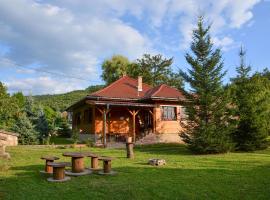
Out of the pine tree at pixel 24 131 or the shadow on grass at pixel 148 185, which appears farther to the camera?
the pine tree at pixel 24 131

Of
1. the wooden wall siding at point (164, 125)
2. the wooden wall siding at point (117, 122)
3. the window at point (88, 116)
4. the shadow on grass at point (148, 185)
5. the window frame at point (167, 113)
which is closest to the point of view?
the shadow on grass at point (148, 185)

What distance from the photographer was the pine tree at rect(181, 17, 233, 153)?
17.2m

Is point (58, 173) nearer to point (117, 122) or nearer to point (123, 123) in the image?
point (117, 122)

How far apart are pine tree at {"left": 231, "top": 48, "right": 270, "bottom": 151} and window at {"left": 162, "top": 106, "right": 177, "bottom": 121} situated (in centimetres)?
925

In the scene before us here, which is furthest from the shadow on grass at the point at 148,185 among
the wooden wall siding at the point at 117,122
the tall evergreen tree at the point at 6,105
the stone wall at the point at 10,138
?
the wooden wall siding at the point at 117,122

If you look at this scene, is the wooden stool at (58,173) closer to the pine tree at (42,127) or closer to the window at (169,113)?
the pine tree at (42,127)

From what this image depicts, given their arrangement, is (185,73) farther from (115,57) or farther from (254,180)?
(115,57)

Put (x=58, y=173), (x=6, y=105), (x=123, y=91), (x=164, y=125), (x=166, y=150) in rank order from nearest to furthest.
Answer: (x=58, y=173) < (x=166, y=150) < (x=6, y=105) < (x=164, y=125) < (x=123, y=91)

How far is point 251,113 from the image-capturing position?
1850cm

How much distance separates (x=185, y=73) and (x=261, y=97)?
16.2 ft

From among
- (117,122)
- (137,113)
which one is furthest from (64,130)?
(137,113)

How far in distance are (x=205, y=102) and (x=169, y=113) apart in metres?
10.8

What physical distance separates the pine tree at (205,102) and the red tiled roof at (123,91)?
35.7ft

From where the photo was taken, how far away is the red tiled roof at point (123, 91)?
2773 cm
